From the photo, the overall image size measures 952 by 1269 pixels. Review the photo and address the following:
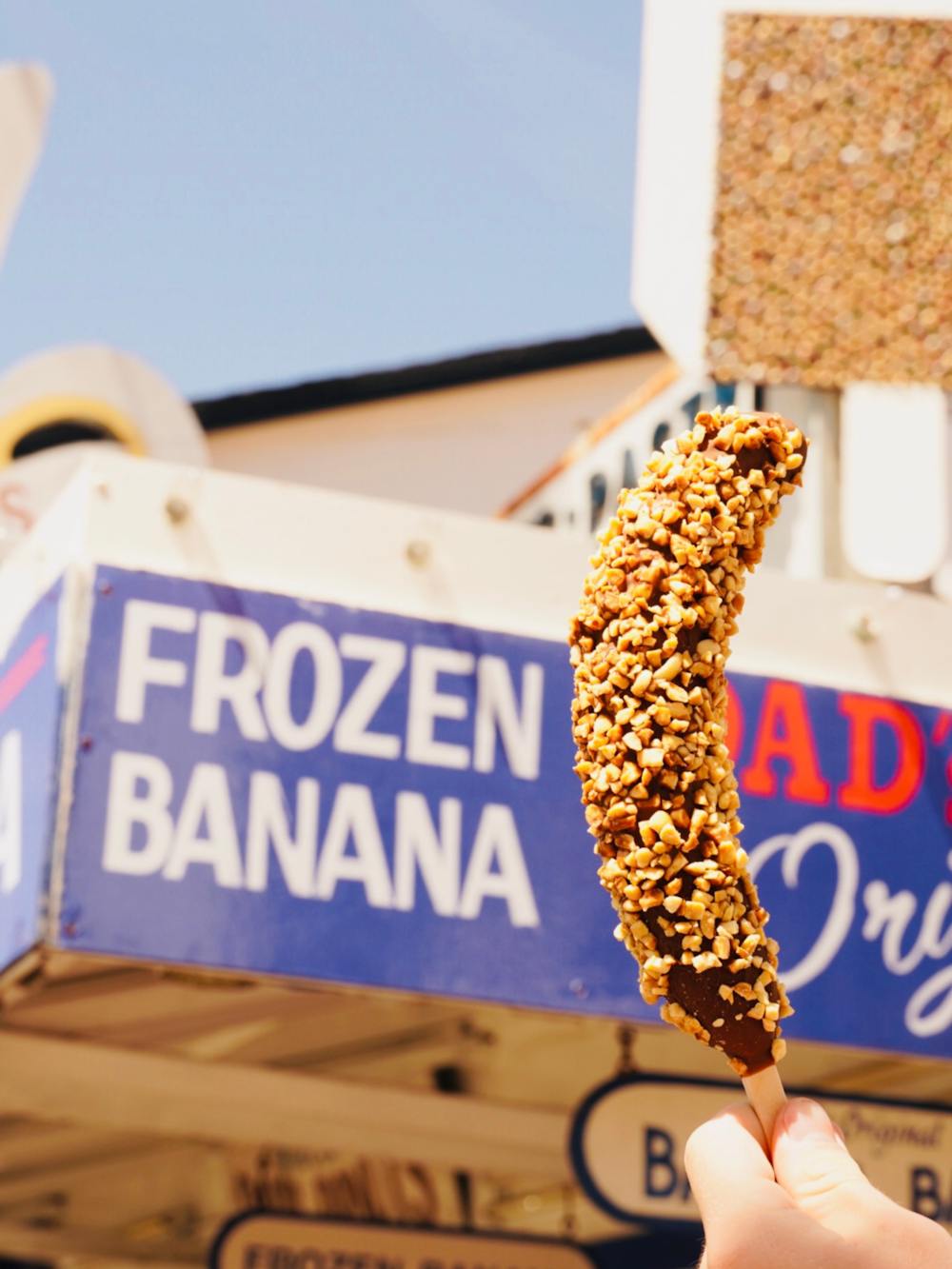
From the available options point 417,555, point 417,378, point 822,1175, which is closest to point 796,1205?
point 822,1175

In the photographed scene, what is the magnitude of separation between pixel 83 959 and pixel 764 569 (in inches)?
142

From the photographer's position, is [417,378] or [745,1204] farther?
[417,378]

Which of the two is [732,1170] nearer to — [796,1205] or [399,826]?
[796,1205]

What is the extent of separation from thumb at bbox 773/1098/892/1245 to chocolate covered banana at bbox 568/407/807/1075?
0.22 ft

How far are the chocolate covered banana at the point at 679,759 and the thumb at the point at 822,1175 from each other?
69 mm

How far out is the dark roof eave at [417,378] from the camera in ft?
46.3

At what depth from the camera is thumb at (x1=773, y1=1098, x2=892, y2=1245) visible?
1660 mm

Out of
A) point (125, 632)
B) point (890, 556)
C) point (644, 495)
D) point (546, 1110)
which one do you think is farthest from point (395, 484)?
point (644, 495)

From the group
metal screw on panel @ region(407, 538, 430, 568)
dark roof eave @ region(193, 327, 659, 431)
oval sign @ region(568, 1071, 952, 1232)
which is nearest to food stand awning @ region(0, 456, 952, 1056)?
metal screw on panel @ region(407, 538, 430, 568)

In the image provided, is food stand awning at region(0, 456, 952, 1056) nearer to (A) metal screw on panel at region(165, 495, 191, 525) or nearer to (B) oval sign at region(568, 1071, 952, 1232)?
(A) metal screw on panel at region(165, 495, 191, 525)

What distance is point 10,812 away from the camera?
6699mm

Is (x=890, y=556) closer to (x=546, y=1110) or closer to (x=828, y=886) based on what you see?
(x=828, y=886)

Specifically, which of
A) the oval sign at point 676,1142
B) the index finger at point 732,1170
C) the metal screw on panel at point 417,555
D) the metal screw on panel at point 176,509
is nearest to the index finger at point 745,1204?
the index finger at point 732,1170

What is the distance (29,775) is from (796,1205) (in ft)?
17.0
